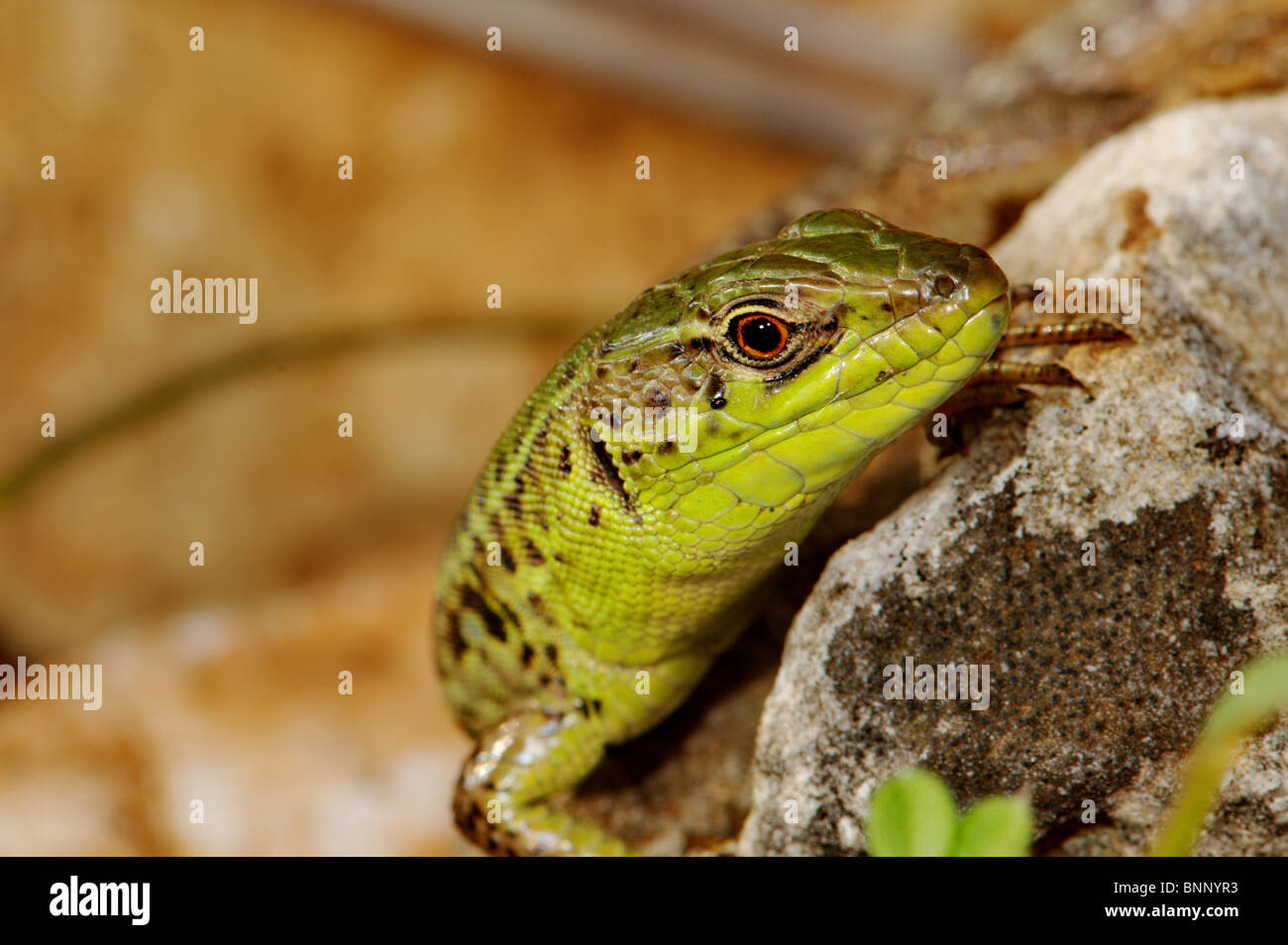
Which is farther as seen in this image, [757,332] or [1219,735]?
[757,332]

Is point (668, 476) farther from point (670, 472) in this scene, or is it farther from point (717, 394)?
point (717, 394)

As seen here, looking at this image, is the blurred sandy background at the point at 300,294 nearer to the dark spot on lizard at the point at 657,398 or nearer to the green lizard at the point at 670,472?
the green lizard at the point at 670,472

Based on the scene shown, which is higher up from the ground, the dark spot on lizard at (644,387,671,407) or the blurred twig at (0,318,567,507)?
the blurred twig at (0,318,567,507)

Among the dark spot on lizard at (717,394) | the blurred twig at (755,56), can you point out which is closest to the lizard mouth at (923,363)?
the dark spot on lizard at (717,394)

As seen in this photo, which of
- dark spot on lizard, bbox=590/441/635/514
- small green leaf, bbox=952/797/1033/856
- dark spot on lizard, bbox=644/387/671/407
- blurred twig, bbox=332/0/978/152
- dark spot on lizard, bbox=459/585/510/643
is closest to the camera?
small green leaf, bbox=952/797/1033/856

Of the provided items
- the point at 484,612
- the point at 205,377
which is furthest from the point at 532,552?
the point at 205,377

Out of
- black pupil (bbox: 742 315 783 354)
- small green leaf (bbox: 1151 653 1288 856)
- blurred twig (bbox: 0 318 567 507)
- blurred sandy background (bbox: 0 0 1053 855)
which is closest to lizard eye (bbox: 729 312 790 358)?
black pupil (bbox: 742 315 783 354)

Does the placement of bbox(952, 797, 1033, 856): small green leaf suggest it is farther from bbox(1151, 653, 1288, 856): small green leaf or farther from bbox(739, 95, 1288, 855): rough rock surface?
bbox(739, 95, 1288, 855): rough rock surface
